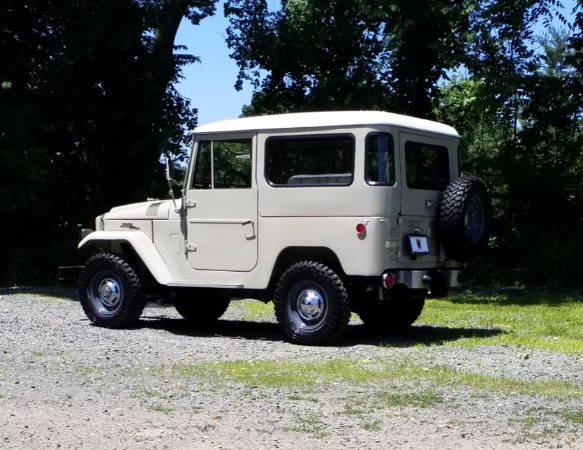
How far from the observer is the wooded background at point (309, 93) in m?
22.6

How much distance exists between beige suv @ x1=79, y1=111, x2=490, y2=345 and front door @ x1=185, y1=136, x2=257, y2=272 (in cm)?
1

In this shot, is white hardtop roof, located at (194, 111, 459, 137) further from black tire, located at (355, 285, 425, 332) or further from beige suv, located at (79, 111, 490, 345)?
black tire, located at (355, 285, 425, 332)

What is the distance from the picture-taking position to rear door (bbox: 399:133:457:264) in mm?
11617

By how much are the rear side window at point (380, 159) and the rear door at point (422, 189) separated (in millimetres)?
152

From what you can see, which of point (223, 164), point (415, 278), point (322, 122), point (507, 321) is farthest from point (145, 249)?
point (507, 321)

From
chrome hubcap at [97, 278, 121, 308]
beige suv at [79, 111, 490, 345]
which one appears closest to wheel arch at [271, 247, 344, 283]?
beige suv at [79, 111, 490, 345]

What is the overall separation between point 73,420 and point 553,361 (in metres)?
4.95

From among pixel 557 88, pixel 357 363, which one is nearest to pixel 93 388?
pixel 357 363

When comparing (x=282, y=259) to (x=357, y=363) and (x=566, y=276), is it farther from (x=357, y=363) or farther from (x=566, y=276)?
(x=566, y=276)

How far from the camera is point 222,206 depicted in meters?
12.3

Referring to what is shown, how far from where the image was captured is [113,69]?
2405 centimetres

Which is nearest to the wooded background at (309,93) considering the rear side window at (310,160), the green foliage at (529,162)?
the green foliage at (529,162)

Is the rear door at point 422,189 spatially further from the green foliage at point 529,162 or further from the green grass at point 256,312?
the green foliage at point 529,162

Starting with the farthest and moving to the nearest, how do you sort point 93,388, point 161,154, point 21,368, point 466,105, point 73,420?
point 466,105, point 161,154, point 21,368, point 93,388, point 73,420
